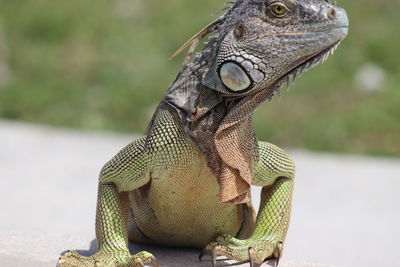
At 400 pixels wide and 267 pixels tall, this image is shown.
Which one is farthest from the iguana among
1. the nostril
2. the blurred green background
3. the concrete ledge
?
the blurred green background

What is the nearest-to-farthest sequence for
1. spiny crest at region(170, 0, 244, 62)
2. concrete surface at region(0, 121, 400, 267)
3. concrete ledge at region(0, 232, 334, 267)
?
spiny crest at region(170, 0, 244, 62) < concrete ledge at region(0, 232, 334, 267) < concrete surface at region(0, 121, 400, 267)

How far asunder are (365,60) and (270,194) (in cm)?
840

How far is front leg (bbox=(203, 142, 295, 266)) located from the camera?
369 centimetres

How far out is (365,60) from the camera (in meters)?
11.9

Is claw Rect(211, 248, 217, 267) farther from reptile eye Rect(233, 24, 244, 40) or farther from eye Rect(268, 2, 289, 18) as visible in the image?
eye Rect(268, 2, 289, 18)

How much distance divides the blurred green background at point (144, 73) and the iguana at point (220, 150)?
5.68 metres

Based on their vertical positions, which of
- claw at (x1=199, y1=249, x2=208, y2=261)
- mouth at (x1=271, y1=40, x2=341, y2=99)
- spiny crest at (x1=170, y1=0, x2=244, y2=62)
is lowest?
claw at (x1=199, y1=249, x2=208, y2=261)

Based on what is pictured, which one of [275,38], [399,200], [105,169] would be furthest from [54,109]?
[275,38]

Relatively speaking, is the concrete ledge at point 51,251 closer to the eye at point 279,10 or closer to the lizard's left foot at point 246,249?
the lizard's left foot at point 246,249

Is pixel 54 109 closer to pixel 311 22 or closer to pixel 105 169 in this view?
pixel 105 169

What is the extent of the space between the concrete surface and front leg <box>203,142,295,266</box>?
12.2 inches

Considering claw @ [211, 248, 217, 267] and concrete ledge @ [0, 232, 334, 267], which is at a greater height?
concrete ledge @ [0, 232, 334, 267]

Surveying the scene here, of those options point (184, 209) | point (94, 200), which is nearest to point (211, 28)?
point (184, 209)

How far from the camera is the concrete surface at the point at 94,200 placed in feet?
17.4
